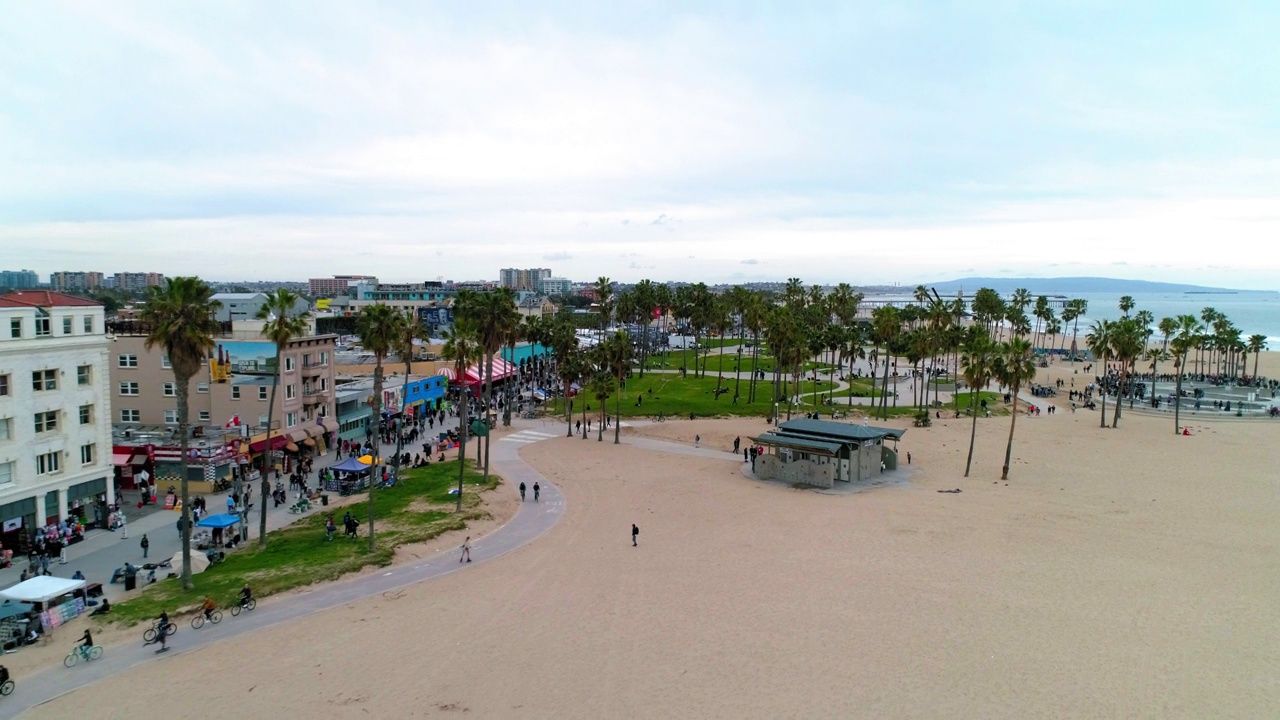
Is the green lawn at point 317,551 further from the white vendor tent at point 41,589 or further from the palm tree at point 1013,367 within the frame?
the palm tree at point 1013,367

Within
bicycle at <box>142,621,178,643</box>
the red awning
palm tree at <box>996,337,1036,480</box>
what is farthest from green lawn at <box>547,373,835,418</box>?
bicycle at <box>142,621,178,643</box>

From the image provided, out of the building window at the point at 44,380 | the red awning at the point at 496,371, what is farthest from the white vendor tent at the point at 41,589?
the red awning at the point at 496,371

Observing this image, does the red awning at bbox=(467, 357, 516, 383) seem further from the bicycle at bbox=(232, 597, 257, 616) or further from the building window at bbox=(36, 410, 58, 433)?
the bicycle at bbox=(232, 597, 257, 616)

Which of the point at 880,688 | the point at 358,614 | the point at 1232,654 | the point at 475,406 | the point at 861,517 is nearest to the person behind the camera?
the point at 880,688

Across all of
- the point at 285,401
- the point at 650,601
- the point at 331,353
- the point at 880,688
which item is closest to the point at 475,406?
the point at 331,353

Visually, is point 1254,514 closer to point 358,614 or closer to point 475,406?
point 358,614

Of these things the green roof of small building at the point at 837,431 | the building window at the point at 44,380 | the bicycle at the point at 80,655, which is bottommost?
the bicycle at the point at 80,655

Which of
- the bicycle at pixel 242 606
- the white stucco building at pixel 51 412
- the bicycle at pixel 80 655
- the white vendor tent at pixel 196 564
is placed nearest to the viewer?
the bicycle at pixel 80 655
